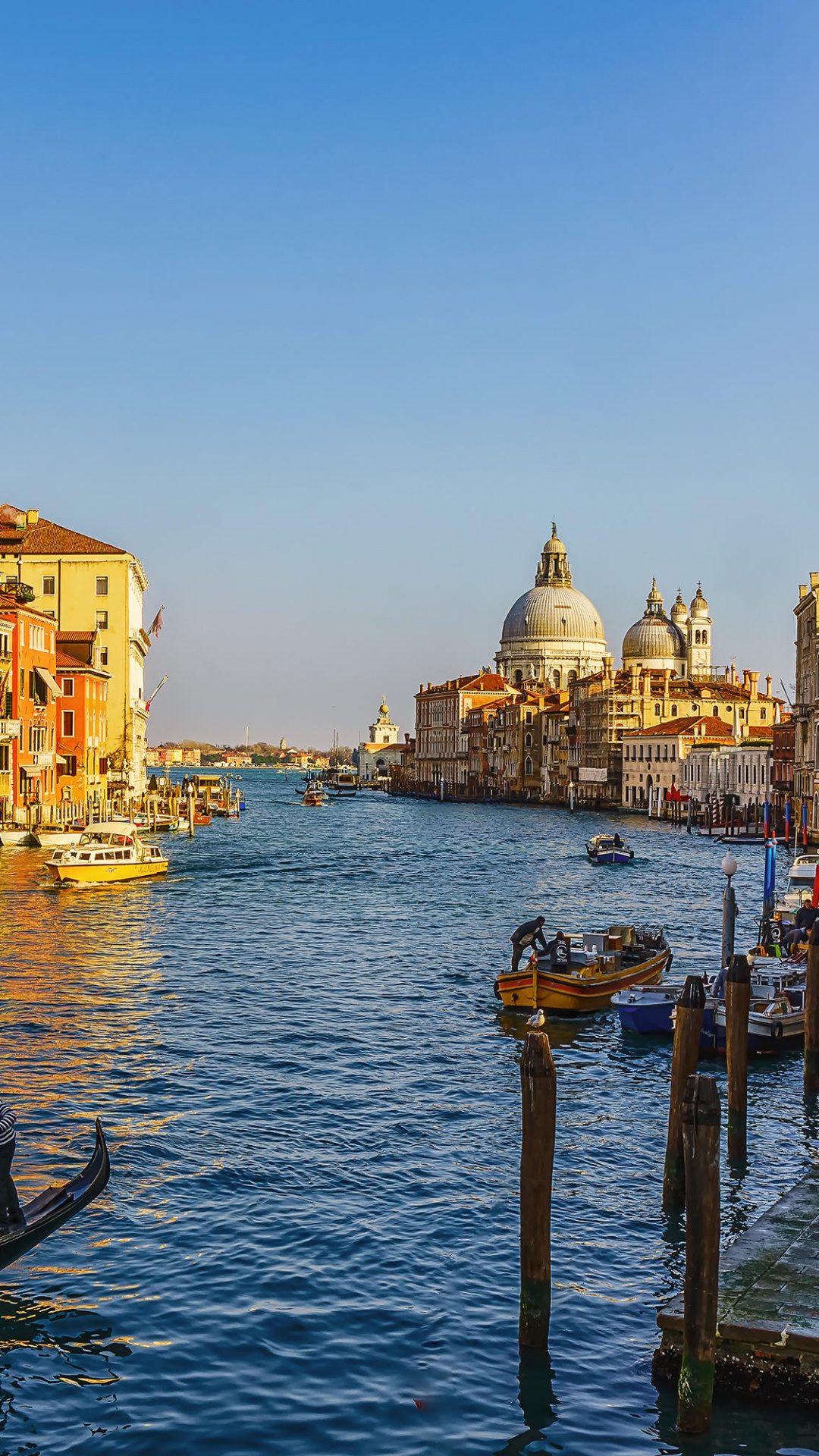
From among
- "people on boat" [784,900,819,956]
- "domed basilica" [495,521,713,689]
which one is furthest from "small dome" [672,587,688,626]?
"people on boat" [784,900,819,956]

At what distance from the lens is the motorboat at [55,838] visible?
4647 cm

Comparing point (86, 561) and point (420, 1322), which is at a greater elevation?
point (86, 561)

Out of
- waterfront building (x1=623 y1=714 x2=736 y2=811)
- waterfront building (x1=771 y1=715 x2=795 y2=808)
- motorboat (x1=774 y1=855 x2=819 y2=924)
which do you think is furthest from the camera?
waterfront building (x1=623 y1=714 x2=736 y2=811)

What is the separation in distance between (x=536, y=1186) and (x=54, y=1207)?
143 inches

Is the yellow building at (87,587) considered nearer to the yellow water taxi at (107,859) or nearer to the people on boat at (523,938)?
the yellow water taxi at (107,859)

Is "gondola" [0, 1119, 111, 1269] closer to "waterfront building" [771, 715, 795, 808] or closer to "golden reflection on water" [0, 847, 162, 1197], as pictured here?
"golden reflection on water" [0, 847, 162, 1197]

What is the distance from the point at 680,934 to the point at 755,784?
53.8m

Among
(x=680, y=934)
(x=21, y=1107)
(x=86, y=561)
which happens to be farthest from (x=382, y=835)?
(x=21, y=1107)

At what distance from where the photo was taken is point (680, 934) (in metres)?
31.6

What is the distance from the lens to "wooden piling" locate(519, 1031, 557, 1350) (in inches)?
368

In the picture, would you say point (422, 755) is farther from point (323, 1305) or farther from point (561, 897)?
point (323, 1305)

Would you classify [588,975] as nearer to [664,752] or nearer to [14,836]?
[14,836]

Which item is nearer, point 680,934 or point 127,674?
point 680,934

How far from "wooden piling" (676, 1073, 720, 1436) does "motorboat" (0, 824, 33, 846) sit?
40.3 meters
